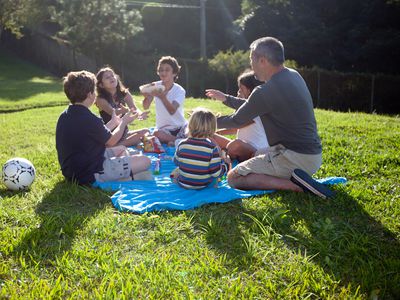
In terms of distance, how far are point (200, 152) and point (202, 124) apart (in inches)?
12.6

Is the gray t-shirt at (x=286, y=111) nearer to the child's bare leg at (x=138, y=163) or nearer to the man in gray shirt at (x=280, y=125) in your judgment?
the man in gray shirt at (x=280, y=125)

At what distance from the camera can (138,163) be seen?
525 centimetres

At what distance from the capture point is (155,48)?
97.3 feet

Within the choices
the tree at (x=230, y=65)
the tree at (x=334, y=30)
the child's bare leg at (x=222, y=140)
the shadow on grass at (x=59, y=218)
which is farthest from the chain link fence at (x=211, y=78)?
the shadow on grass at (x=59, y=218)

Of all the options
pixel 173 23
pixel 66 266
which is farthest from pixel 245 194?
pixel 173 23

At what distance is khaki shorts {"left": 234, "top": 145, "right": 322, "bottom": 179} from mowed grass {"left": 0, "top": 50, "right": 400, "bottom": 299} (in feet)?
1.00

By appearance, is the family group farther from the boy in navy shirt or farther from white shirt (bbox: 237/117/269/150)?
white shirt (bbox: 237/117/269/150)

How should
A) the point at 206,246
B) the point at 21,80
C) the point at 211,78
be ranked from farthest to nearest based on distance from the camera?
the point at 21,80 < the point at 211,78 < the point at 206,246

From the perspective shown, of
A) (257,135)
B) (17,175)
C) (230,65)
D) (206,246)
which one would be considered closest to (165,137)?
(257,135)

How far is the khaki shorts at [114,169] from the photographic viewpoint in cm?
502

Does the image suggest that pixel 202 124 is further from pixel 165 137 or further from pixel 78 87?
pixel 165 137

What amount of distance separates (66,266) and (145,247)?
657 mm

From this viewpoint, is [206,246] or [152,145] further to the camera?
[152,145]

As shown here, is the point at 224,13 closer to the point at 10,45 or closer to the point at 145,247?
the point at 10,45
